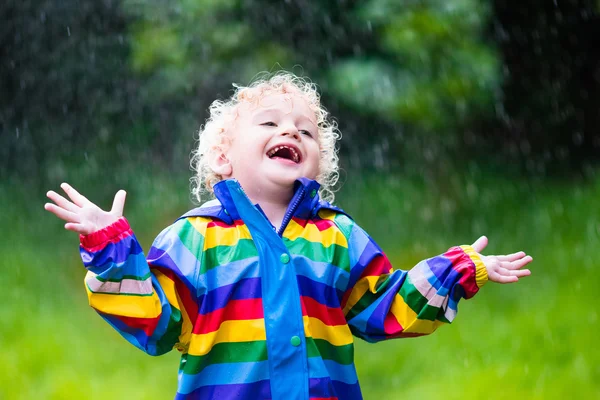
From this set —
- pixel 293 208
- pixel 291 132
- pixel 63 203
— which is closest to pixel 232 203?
pixel 293 208

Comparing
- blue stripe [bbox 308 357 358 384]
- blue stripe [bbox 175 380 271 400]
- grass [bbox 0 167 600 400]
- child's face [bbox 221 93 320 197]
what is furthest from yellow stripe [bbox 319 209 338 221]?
grass [bbox 0 167 600 400]

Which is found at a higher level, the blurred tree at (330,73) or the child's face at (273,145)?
the blurred tree at (330,73)

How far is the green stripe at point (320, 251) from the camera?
7.44 feet

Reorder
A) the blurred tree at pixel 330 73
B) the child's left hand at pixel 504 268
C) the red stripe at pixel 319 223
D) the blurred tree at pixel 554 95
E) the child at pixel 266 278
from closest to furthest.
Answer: the child at pixel 266 278 < the child's left hand at pixel 504 268 < the red stripe at pixel 319 223 < the blurred tree at pixel 330 73 < the blurred tree at pixel 554 95

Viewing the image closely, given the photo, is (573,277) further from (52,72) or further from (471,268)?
(52,72)

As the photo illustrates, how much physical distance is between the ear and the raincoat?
5.7 inches

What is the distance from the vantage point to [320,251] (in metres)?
2.29

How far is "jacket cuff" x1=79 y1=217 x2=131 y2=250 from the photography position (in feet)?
6.37

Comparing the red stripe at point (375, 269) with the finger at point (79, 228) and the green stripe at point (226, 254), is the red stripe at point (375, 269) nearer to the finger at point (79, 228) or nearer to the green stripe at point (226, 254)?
the green stripe at point (226, 254)

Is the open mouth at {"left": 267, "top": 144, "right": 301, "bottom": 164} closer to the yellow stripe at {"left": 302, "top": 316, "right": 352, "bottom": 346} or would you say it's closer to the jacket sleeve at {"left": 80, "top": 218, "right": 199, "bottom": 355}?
the jacket sleeve at {"left": 80, "top": 218, "right": 199, "bottom": 355}

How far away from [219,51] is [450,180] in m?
2.15

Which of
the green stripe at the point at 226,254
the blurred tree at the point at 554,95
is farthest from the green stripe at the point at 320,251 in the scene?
the blurred tree at the point at 554,95

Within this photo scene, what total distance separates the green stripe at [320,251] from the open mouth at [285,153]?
0.25 metres

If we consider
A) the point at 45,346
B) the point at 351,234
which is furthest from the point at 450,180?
the point at 351,234
